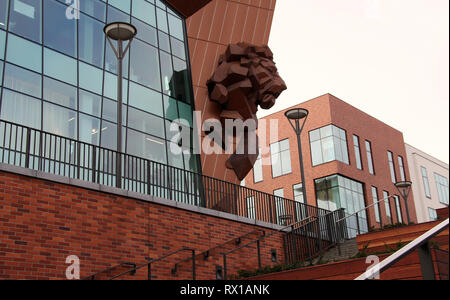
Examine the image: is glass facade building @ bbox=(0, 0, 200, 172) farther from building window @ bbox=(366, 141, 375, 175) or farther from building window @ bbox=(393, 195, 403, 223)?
building window @ bbox=(393, 195, 403, 223)

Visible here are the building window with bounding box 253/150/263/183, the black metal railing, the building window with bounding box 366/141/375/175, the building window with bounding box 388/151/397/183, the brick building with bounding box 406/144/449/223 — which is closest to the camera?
the black metal railing

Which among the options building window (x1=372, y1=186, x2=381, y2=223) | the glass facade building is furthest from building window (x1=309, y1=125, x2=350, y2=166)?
the glass facade building

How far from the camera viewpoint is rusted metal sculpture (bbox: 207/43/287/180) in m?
20.6

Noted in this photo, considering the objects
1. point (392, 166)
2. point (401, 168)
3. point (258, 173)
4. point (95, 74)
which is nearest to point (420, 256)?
point (95, 74)

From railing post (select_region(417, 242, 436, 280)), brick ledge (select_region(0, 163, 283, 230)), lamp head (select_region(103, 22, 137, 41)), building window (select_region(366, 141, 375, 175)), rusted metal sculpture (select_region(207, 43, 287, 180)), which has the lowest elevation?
railing post (select_region(417, 242, 436, 280))

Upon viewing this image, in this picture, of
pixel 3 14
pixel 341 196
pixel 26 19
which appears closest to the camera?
pixel 3 14

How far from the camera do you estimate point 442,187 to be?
55.8m

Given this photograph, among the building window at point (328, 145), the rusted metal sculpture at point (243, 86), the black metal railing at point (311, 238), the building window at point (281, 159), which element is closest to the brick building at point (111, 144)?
the black metal railing at point (311, 238)

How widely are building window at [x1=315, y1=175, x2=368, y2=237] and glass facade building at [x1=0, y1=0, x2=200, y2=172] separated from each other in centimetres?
1927

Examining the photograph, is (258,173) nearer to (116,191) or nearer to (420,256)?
(116,191)

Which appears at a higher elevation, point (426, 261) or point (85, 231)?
point (85, 231)

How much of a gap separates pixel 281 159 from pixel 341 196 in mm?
6804

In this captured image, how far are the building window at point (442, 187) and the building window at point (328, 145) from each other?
20.2m

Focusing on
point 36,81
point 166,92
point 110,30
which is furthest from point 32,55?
point 166,92
